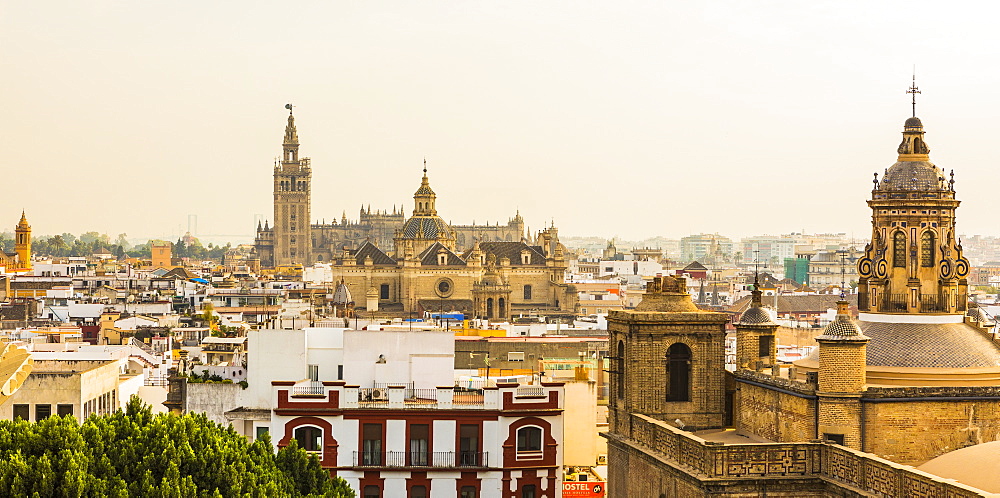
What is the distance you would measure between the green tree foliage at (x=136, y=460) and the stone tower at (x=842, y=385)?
8658 millimetres

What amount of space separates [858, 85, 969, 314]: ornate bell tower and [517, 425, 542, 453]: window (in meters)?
9.80

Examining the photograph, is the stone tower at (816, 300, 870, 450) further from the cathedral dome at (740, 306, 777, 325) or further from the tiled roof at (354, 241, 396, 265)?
the tiled roof at (354, 241, 396, 265)

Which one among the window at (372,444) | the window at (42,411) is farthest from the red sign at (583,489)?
the window at (42,411)

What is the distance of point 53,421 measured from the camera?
89.1 feet

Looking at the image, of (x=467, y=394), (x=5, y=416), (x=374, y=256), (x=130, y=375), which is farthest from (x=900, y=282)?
(x=374, y=256)

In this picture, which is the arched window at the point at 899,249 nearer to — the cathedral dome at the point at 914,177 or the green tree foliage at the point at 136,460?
the cathedral dome at the point at 914,177

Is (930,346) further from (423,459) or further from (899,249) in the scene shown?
(423,459)

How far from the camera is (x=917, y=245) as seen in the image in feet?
96.7

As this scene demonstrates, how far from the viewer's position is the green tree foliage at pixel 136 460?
2556cm

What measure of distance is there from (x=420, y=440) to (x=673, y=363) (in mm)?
7525

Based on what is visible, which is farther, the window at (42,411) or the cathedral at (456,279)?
the cathedral at (456,279)

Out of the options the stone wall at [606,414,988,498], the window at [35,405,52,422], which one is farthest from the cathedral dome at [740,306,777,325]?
the window at [35,405,52,422]

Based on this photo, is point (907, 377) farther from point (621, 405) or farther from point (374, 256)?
point (374, 256)

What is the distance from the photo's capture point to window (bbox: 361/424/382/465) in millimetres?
36344
